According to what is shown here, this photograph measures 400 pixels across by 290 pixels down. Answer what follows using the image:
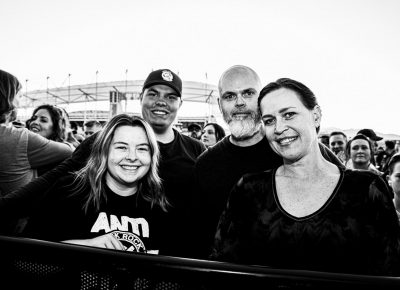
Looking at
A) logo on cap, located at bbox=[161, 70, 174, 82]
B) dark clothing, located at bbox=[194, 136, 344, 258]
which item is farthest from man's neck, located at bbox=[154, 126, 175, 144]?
dark clothing, located at bbox=[194, 136, 344, 258]

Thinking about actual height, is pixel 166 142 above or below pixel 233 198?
above

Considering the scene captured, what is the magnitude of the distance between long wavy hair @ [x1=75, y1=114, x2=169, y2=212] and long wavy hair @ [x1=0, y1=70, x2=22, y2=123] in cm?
55

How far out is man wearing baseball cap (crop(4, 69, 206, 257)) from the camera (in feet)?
5.28

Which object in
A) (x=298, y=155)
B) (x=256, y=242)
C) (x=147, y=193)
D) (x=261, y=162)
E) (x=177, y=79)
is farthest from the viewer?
(x=177, y=79)

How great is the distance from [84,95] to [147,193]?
2775cm

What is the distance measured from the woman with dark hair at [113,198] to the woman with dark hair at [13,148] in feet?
0.91

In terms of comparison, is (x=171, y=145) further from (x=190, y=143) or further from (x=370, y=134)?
(x=370, y=134)

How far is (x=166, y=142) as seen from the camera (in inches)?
105

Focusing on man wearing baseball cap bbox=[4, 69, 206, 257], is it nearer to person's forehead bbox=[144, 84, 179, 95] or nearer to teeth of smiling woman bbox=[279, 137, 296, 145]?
person's forehead bbox=[144, 84, 179, 95]

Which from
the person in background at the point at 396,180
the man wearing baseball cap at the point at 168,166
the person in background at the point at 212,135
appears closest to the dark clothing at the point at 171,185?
the man wearing baseball cap at the point at 168,166

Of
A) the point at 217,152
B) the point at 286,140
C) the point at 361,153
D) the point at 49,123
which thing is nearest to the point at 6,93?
the point at 49,123

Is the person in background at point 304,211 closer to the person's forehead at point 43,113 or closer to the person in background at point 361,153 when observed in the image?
the person's forehead at point 43,113

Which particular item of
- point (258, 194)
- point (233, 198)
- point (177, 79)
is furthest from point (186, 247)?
point (177, 79)

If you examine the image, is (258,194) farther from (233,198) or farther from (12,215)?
(12,215)
